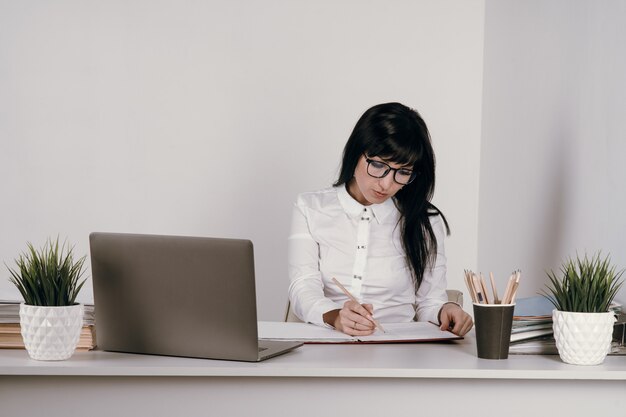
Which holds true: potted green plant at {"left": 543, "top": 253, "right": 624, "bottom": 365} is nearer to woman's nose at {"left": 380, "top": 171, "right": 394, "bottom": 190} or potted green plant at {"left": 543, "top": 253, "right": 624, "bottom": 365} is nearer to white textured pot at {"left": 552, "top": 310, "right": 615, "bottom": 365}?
white textured pot at {"left": 552, "top": 310, "right": 615, "bottom": 365}

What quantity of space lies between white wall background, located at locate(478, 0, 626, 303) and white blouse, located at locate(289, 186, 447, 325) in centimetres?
47

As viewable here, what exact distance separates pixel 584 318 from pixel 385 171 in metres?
0.85

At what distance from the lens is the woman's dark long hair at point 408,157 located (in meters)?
2.38

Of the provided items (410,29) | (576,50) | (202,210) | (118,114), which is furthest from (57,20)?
(576,50)

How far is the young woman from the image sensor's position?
2461mm

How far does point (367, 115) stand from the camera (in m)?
2.46

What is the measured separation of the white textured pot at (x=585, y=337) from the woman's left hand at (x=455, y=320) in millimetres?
401

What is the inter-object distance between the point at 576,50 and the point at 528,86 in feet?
1.78

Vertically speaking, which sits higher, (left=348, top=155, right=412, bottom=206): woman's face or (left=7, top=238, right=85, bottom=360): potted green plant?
(left=348, top=155, right=412, bottom=206): woman's face

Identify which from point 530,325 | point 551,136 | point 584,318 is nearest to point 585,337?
point 584,318

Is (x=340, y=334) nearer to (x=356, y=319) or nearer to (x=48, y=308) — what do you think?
(x=356, y=319)

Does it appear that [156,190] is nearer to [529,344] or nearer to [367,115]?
[367,115]

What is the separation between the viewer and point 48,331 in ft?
5.32

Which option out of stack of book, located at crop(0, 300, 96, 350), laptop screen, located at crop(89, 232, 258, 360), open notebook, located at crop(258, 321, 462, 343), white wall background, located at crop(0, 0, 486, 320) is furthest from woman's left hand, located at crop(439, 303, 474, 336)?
white wall background, located at crop(0, 0, 486, 320)
